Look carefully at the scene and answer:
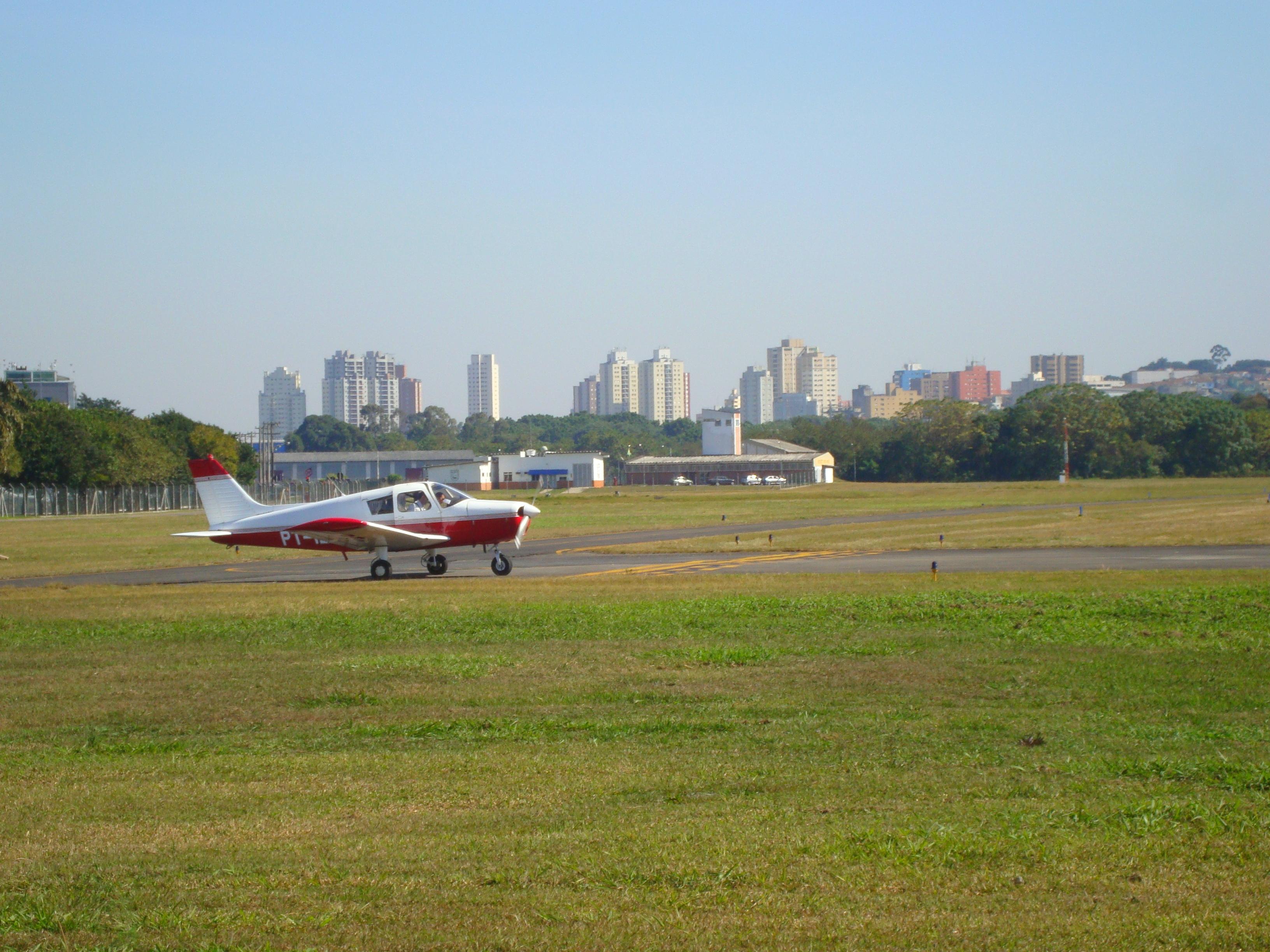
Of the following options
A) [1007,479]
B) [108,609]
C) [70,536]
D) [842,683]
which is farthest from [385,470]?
[842,683]

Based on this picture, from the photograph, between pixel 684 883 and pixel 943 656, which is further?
pixel 943 656

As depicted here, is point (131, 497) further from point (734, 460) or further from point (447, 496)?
point (734, 460)

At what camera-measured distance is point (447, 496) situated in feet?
91.4

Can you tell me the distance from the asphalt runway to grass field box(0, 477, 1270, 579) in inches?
105

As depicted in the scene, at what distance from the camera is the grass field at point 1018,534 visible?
35.9 metres

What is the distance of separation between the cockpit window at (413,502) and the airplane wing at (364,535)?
0.50m

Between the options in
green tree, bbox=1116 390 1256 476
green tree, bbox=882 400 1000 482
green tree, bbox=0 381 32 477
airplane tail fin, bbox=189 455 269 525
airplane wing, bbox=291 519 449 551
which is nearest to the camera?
airplane wing, bbox=291 519 449 551

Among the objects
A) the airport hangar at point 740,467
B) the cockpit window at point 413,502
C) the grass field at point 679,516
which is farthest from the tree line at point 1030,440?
the cockpit window at point 413,502

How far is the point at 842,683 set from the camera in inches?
481

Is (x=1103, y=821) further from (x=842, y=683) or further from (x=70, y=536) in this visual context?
(x=70, y=536)

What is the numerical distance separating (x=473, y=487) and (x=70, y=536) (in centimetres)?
5155

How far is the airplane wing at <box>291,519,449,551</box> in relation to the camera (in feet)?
88.9

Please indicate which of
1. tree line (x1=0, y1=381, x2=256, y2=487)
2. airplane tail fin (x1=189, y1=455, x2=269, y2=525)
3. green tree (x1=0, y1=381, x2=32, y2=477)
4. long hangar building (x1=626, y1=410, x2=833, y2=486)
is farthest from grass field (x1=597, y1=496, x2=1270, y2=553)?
long hangar building (x1=626, y1=410, x2=833, y2=486)

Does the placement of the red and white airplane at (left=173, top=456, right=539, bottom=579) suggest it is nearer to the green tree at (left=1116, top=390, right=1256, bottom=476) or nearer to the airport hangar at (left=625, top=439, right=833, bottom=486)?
the airport hangar at (left=625, top=439, right=833, bottom=486)
